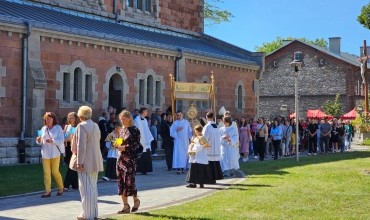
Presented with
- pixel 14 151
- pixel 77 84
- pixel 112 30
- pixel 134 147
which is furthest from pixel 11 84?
pixel 134 147

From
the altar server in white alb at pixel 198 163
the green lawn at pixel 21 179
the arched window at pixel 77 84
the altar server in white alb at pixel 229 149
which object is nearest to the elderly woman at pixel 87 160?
the green lawn at pixel 21 179

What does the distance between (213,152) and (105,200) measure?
3.89 metres

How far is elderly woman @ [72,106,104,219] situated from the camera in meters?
10.2

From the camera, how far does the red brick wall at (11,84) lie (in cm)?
2012

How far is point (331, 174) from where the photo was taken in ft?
56.6

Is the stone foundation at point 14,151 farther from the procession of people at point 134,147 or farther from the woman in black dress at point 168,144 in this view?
the woman in black dress at point 168,144

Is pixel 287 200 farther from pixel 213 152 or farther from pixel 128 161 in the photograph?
pixel 213 152

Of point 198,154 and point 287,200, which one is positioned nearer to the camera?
point 287,200

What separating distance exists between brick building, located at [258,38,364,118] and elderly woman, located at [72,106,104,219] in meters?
46.2

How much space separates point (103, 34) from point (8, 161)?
256 inches

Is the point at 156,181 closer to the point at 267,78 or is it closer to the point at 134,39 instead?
the point at 134,39

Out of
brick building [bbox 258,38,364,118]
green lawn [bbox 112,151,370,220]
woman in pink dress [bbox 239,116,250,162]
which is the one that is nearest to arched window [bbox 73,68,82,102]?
woman in pink dress [bbox 239,116,250,162]

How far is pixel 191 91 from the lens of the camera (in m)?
23.9

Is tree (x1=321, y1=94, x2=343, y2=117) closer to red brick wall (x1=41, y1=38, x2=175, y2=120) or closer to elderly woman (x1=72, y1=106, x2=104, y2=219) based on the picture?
red brick wall (x1=41, y1=38, x2=175, y2=120)
